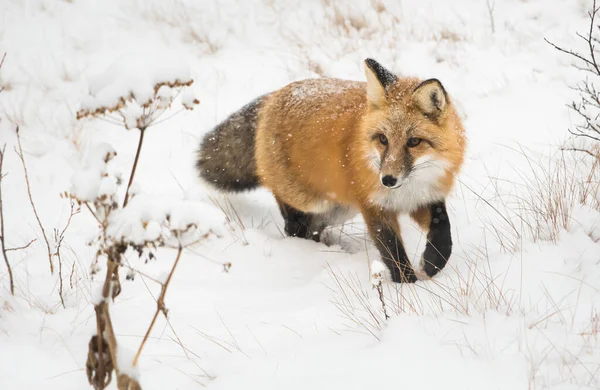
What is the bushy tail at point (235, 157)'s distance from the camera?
5121 mm

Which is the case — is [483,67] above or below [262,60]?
above

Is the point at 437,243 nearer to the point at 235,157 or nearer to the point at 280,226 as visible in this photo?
the point at 280,226

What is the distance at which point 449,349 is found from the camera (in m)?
2.44

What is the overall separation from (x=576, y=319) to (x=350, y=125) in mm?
2130

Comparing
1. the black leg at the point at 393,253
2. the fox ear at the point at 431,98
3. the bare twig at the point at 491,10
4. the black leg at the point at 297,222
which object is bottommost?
the black leg at the point at 297,222

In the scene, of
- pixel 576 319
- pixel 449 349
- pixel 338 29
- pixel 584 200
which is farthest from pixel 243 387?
pixel 338 29

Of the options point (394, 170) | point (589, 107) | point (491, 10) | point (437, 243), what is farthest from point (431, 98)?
point (491, 10)

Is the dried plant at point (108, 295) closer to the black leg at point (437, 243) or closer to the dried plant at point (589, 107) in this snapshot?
the black leg at point (437, 243)

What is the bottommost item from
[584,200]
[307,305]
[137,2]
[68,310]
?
[68,310]

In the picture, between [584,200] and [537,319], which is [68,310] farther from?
[584,200]

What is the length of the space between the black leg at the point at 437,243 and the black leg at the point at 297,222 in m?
1.35

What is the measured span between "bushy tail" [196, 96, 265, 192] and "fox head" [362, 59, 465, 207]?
62.7 inches

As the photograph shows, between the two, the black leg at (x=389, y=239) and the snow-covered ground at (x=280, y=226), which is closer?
the snow-covered ground at (x=280, y=226)

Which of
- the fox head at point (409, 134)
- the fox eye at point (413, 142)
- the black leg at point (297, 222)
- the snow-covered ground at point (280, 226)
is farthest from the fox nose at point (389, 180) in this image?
the black leg at point (297, 222)
